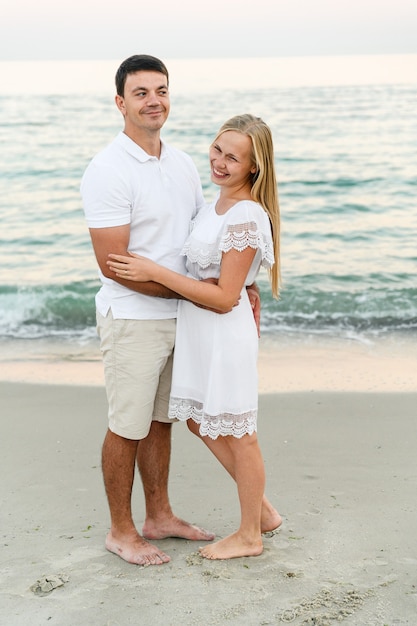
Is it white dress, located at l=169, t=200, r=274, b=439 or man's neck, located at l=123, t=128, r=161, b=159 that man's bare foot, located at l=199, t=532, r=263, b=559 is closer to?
white dress, located at l=169, t=200, r=274, b=439

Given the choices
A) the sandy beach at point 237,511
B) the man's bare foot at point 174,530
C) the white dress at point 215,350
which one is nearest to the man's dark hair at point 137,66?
the white dress at point 215,350

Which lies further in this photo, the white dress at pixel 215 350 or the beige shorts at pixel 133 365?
the beige shorts at pixel 133 365

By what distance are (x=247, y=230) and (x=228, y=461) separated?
0.94m

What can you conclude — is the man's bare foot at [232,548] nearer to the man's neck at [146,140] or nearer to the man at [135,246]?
the man at [135,246]

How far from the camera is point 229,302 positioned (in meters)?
3.17

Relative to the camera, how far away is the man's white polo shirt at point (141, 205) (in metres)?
3.18

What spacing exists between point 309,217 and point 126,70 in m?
9.80

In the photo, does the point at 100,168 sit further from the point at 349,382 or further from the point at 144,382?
the point at 349,382

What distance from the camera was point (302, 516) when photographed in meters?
3.79

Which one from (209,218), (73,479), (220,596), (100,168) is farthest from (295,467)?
(100,168)

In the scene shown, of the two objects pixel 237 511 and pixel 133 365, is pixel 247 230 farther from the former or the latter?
pixel 237 511

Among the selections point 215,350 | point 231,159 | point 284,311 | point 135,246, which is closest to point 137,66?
point 231,159

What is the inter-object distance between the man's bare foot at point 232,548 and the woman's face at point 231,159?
1383 mm

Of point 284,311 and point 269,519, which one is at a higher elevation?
point 284,311
